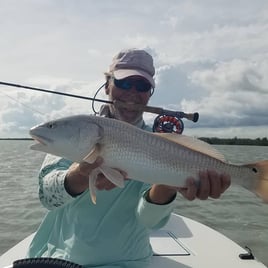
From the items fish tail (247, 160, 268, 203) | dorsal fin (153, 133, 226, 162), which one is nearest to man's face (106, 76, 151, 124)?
dorsal fin (153, 133, 226, 162)

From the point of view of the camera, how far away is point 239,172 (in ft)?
8.55

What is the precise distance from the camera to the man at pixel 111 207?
2658 millimetres

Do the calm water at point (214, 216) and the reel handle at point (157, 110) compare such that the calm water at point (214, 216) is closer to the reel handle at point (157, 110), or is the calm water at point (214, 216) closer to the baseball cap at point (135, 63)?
the reel handle at point (157, 110)

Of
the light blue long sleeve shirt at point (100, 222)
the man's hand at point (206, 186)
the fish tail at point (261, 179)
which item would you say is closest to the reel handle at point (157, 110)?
the light blue long sleeve shirt at point (100, 222)

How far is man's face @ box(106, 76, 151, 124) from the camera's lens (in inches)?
118

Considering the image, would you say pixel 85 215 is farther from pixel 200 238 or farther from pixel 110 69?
pixel 200 238

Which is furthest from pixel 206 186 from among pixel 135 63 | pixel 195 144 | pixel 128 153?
pixel 135 63

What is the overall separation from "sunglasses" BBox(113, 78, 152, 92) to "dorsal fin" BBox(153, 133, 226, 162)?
20.8 inches

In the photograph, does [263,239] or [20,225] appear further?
[20,225]

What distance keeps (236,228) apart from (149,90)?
626cm

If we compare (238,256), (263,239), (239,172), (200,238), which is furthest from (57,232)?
(263,239)

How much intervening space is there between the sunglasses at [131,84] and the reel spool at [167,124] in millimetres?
315

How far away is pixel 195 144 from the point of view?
2691 millimetres

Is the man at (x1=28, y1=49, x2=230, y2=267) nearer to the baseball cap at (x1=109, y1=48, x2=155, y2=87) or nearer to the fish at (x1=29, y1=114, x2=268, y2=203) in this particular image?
the baseball cap at (x1=109, y1=48, x2=155, y2=87)
